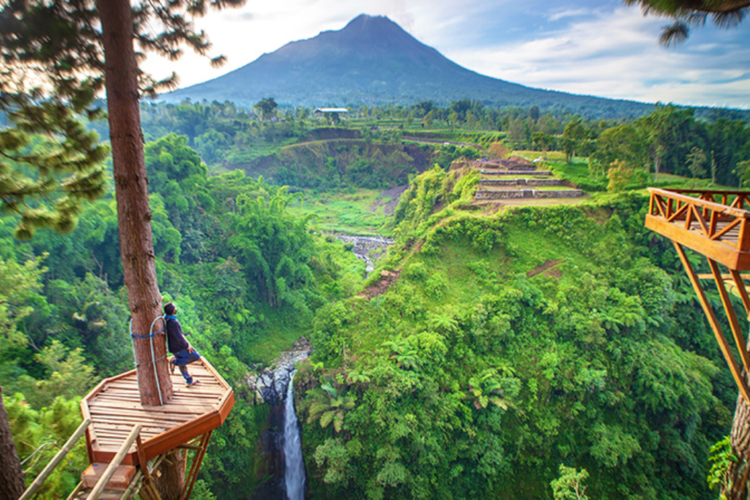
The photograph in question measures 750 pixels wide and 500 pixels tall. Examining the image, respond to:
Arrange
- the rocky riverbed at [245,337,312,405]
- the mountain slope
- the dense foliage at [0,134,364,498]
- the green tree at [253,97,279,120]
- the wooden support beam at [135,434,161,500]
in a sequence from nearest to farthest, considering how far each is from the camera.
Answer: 1. the wooden support beam at [135,434,161,500]
2. the dense foliage at [0,134,364,498]
3. the rocky riverbed at [245,337,312,405]
4. the green tree at [253,97,279,120]
5. the mountain slope

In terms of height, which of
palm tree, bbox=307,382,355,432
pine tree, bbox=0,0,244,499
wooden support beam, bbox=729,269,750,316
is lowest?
palm tree, bbox=307,382,355,432

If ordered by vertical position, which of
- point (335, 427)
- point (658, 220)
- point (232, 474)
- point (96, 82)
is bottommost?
point (232, 474)

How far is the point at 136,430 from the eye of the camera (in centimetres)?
359

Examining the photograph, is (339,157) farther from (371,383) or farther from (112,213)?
(371,383)

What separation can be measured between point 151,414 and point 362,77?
178 m

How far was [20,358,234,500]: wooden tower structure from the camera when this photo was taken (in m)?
3.53

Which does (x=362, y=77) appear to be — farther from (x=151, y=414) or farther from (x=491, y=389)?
(x=151, y=414)

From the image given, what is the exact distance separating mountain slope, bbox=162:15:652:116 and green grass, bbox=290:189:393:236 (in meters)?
93.5

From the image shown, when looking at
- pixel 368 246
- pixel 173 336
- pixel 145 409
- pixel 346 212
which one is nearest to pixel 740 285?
pixel 173 336

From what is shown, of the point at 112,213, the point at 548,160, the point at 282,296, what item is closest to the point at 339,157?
the point at 548,160

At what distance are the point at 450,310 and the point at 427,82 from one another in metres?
160

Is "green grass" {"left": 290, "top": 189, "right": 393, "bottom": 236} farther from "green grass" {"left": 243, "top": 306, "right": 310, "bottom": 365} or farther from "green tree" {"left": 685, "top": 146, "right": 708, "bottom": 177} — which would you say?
"green tree" {"left": 685, "top": 146, "right": 708, "bottom": 177}

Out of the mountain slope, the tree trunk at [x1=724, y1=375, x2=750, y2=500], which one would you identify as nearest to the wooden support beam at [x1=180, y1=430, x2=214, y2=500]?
the tree trunk at [x1=724, y1=375, x2=750, y2=500]

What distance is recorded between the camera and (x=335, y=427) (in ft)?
40.9
